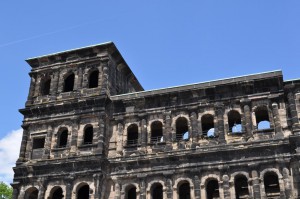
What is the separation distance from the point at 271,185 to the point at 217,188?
3.43m

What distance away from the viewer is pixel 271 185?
90.6 feet

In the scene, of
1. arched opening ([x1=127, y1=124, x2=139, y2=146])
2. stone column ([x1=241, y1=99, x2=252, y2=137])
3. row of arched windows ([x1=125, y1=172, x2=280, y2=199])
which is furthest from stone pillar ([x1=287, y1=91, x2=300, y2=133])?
arched opening ([x1=127, y1=124, x2=139, y2=146])

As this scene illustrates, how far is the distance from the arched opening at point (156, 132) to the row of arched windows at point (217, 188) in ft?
10.8

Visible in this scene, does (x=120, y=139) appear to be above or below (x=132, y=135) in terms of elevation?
below

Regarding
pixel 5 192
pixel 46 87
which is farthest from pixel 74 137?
pixel 5 192

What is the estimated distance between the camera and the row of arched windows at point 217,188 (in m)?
27.5

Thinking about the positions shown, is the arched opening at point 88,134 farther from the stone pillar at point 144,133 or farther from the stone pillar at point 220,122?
the stone pillar at point 220,122

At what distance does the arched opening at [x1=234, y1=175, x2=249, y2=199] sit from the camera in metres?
27.9

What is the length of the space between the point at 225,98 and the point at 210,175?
540cm

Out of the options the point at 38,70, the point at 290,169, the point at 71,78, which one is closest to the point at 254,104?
the point at 290,169

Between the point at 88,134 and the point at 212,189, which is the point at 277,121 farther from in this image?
the point at 88,134

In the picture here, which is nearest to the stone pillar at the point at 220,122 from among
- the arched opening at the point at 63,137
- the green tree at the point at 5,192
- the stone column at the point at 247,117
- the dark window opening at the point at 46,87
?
the stone column at the point at 247,117

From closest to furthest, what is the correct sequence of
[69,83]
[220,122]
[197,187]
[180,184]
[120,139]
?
[197,187]
[180,184]
[220,122]
[120,139]
[69,83]

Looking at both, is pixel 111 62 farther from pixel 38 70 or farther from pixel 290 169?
pixel 290 169
